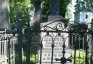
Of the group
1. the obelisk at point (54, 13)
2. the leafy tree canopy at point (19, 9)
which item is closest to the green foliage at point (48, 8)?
the leafy tree canopy at point (19, 9)

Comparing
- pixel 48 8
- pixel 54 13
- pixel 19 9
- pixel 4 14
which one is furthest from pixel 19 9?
pixel 54 13

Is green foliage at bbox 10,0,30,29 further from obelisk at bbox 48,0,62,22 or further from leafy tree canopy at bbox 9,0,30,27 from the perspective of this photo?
obelisk at bbox 48,0,62,22

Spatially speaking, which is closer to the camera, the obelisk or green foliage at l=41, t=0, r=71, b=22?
the obelisk

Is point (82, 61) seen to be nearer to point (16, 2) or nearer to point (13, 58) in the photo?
point (13, 58)

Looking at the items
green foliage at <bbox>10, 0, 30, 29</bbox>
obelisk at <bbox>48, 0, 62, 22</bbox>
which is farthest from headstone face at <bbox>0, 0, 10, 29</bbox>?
green foliage at <bbox>10, 0, 30, 29</bbox>

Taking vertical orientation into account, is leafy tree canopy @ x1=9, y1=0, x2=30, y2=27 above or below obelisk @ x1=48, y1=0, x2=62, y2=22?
above

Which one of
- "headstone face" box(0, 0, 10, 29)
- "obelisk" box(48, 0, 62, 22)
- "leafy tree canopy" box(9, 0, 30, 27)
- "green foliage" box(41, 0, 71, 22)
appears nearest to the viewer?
"obelisk" box(48, 0, 62, 22)

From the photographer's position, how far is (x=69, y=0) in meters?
31.8

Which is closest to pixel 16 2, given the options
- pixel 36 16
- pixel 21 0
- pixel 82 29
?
pixel 21 0

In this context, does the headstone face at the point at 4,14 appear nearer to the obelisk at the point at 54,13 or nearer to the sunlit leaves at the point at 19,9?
the obelisk at the point at 54,13

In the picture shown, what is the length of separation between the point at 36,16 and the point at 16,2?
535 inches

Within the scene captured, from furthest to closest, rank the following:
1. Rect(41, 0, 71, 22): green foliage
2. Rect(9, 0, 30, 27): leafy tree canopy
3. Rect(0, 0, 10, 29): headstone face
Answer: Rect(41, 0, 71, 22): green foliage, Rect(9, 0, 30, 27): leafy tree canopy, Rect(0, 0, 10, 29): headstone face

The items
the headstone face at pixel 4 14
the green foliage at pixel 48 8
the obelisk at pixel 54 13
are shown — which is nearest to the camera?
the obelisk at pixel 54 13

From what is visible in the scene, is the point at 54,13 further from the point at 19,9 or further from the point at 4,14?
the point at 19,9
